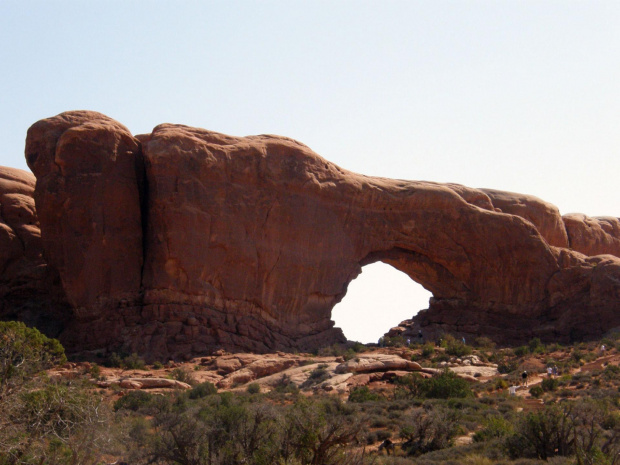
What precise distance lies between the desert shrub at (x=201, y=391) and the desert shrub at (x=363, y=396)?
3963 millimetres

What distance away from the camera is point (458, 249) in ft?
113

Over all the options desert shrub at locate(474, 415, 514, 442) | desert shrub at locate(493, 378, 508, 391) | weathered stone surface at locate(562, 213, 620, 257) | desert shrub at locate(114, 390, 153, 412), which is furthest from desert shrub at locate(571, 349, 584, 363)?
desert shrub at locate(114, 390, 153, 412)

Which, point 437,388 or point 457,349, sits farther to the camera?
point 457,349

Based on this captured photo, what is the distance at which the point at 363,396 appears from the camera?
20.3 metres

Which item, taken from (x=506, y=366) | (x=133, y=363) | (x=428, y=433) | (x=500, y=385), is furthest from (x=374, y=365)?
(x=428, y=433)

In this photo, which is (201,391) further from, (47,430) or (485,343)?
(485,343)

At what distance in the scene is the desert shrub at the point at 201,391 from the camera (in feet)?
68.0

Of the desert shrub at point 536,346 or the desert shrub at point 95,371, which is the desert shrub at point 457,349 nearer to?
the desert shrub at point 536,346

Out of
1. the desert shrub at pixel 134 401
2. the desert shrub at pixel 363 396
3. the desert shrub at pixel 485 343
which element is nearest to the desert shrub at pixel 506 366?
the desert shrub at pixel 485 343

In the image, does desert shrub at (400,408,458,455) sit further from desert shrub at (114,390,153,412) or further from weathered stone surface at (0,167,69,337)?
weathered stone surface at (0,167,69,337)

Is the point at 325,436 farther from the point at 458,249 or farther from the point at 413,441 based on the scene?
the point at 458,249

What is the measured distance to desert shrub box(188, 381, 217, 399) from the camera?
816 inches

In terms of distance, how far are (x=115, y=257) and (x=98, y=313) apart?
6.87ft

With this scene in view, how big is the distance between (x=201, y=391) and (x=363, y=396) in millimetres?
4577
